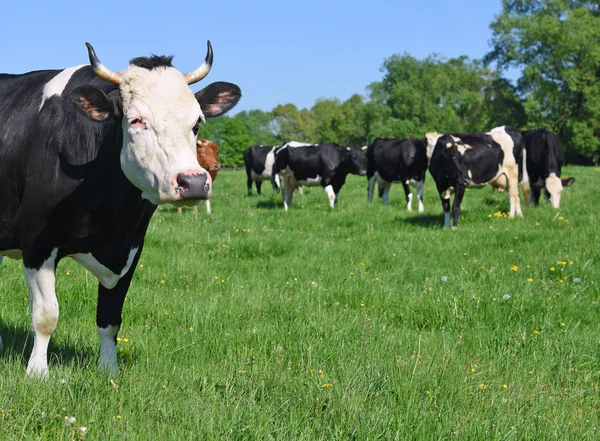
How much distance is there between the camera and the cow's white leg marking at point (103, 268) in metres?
4.15

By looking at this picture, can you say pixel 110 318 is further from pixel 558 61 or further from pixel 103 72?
pixel 558 61

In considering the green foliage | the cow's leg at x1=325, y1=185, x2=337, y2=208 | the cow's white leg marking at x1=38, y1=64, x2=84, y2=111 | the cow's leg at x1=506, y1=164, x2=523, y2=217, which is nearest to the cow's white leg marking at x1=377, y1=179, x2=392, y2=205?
the cow's leg at x1=325, y1=185, x2=337, y2=208

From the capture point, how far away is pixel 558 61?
4881cm

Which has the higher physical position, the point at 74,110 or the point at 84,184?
the point at 74,110

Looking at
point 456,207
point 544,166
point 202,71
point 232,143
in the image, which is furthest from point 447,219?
point 232,143

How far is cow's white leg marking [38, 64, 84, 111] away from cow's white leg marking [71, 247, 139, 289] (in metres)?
1.08

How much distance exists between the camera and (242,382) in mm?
3732

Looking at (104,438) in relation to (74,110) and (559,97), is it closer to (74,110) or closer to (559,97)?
(74,110)

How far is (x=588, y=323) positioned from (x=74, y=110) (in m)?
4.63

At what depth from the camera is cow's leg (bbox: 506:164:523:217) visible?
13.3 metres

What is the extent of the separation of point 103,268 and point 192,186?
3.77ft

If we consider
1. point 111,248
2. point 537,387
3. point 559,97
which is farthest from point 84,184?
point 559,97

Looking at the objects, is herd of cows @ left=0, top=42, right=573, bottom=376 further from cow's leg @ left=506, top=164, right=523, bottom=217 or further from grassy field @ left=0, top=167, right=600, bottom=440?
cow's leg @ left=506, top=164, right=523, bottom=217

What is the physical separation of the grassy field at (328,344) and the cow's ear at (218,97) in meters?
1.67
